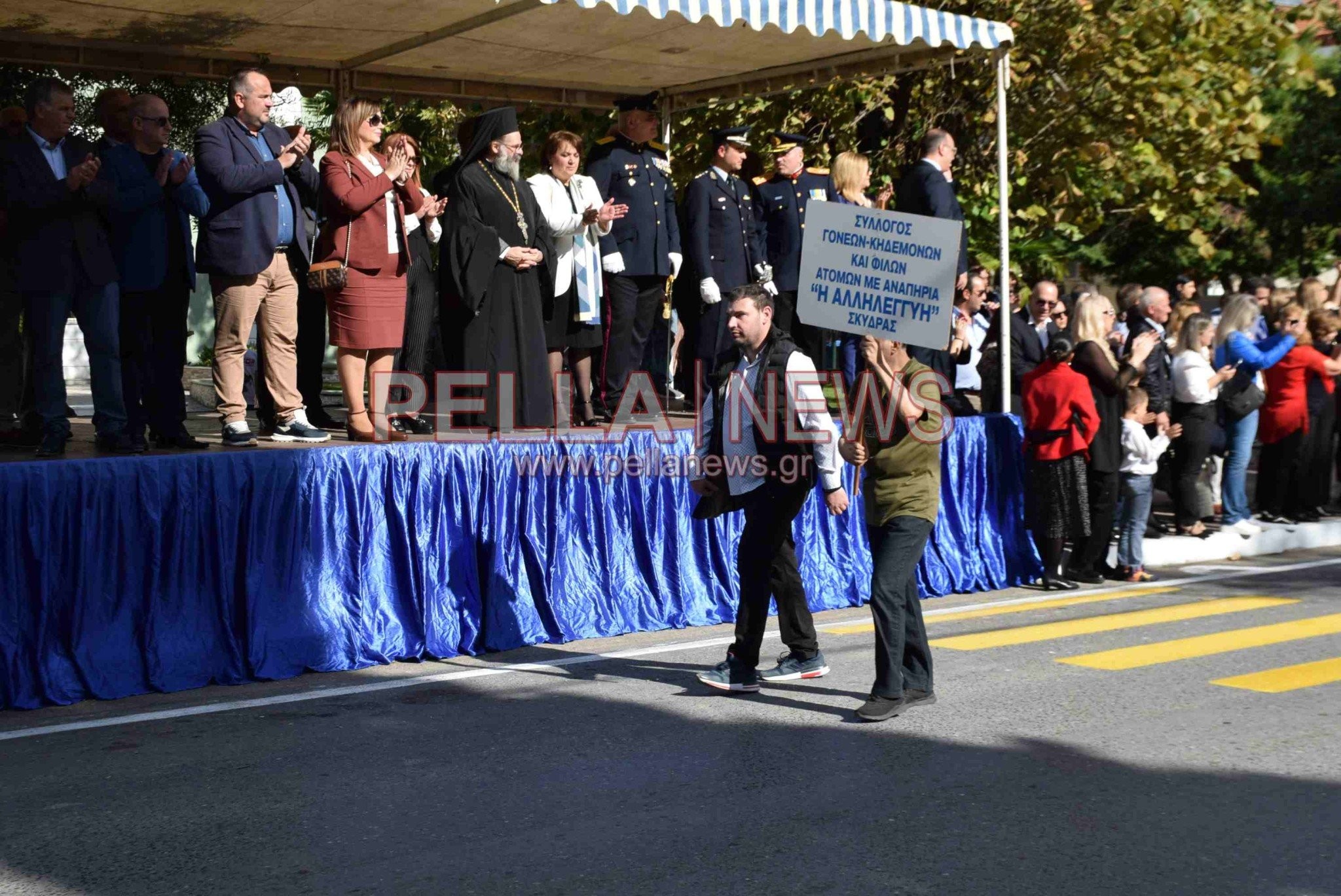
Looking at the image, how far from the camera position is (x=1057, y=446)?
1041 cm

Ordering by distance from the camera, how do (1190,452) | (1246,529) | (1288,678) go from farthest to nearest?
(1246,529) < (1190,452) < (1288,678)

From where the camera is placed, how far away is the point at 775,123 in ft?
51.8

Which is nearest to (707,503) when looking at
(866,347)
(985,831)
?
(866,347)

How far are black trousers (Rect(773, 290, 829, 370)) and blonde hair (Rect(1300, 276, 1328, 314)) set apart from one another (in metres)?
4.96

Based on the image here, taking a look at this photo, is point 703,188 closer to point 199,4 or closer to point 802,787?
point 199,4

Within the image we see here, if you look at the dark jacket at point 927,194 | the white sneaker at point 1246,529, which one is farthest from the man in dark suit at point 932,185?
the white sneaker at point 1246,529

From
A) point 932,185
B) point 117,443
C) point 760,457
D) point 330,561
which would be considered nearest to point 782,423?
point 760,457

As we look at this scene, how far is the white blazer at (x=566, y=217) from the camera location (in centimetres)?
951

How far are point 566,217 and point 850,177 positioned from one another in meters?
2.03

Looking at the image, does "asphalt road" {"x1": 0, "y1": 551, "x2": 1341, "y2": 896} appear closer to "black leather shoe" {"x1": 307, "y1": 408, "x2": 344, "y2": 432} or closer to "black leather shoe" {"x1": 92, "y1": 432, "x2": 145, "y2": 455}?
"black leather shoe" {"x1": 92, "y1": 432, "x2": 145, "y2": 455}

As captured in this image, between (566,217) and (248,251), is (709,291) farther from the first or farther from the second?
(248,251)

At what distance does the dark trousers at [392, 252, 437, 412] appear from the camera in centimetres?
1031

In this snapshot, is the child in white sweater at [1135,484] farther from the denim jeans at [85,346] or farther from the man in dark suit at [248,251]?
the denim jeans at [85,346]

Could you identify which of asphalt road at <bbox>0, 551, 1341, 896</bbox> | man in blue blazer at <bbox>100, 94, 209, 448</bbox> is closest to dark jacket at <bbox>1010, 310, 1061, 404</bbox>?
asphalt road at <bbox>0, 551, 1341, 896</bbox>
